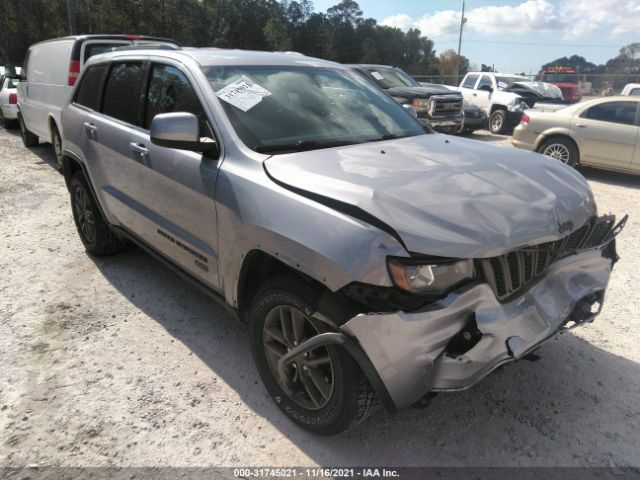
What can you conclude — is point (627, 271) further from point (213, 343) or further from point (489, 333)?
point (213, 343)

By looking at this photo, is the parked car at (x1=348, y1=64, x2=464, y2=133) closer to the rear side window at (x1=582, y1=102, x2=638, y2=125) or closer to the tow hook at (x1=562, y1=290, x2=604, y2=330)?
the rear side window at (x1=582, y1=102, x2=638, y2=125)

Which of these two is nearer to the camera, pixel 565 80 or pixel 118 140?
pixel 118 140

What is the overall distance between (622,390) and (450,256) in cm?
173

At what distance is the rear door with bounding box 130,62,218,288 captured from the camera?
2.89m

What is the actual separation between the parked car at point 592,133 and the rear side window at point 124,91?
7587 mm

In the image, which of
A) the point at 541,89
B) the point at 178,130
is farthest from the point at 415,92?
the point at 178,130

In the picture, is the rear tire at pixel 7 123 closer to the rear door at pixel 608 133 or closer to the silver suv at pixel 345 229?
the silver suv at pixel 345 229

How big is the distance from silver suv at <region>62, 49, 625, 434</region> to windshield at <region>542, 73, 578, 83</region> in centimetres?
2912

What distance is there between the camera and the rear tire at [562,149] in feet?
28.8

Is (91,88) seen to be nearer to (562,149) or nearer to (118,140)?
(118,140)

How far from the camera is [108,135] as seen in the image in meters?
3.92

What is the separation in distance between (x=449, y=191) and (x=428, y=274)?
0.49 metres

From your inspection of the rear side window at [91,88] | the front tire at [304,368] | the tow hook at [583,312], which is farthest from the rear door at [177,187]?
the tow hook at [583,312]

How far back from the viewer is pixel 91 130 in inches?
165
